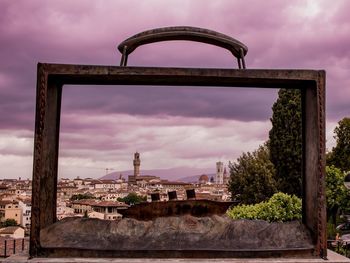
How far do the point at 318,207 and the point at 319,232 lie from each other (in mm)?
189

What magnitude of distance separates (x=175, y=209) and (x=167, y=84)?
105 centimetres

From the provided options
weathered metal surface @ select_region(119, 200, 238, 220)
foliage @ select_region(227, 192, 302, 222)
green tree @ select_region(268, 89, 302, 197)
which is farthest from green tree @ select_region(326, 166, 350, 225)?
weathered metal surface @ select_region(119, 200, 238, 220)

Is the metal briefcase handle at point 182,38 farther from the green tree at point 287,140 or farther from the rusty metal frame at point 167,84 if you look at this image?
the green tree at point 287,140

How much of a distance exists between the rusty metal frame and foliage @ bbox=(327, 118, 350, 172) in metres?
34.9

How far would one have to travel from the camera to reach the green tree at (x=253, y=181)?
30.1m

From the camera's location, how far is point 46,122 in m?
4.21

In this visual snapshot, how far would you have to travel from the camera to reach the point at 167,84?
14.3ft

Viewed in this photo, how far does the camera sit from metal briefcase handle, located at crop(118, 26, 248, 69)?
4.23 m

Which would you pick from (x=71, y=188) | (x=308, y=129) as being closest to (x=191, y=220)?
(x=308, y=129)

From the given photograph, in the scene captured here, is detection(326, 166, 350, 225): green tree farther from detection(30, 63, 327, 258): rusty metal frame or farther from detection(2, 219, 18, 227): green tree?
detection(2, 219, 18, 227): green tree

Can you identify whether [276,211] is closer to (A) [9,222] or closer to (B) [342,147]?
(B) [342,147]

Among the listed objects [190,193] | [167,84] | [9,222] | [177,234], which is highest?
[167,84]

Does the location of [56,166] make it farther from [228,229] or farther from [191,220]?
[228,229]

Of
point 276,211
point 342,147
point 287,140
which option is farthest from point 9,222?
point 276,211
